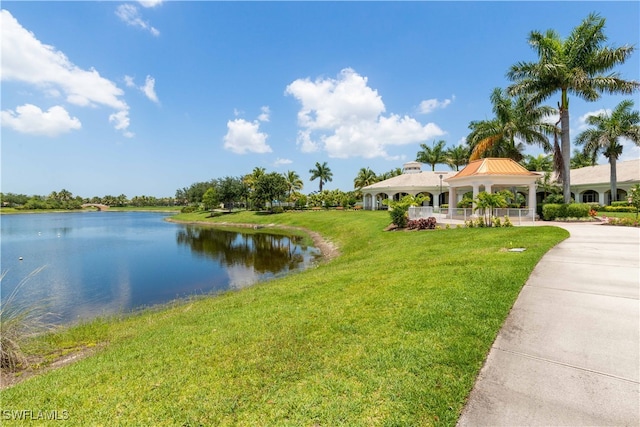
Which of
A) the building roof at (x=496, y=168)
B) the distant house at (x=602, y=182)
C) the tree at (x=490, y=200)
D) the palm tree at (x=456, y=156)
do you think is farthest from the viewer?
the palm tree at (x=456, y=156)

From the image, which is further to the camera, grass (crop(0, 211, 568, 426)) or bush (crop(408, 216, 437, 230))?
bush (crop(408, 216, 437, 230))

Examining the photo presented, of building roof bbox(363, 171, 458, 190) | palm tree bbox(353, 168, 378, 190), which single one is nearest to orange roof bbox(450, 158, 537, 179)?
building roof bbox(363, 171, 458, 190)

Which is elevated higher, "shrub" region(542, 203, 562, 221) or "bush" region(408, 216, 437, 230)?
"shrub" region(542, 203, 562, 221)

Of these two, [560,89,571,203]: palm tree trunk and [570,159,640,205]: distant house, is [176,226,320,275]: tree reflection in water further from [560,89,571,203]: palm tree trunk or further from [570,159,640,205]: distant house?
[570,159,640,205]: distant house

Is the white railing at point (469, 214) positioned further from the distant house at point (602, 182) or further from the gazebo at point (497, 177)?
the distant house at point (602, 182)

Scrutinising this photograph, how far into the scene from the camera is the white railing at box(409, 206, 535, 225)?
18.3m

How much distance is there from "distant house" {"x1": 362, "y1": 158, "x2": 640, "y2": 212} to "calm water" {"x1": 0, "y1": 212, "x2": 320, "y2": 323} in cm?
1281

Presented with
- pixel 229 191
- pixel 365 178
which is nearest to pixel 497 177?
pixel 365 178

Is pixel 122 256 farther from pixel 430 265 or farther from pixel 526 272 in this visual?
pixel 526 272

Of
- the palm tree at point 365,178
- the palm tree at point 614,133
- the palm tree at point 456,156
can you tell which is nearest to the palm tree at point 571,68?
the palm tree at point 614,133

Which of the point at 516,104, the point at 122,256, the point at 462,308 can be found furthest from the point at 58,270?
the point at 516,104

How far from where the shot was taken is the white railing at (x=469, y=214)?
18.3m

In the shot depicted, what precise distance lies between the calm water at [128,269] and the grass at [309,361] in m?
4.89

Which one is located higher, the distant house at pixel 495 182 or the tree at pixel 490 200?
the distant house at pixel 495 182
